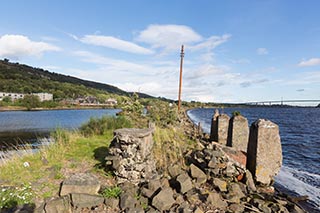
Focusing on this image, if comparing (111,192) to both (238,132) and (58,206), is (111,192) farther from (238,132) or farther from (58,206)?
(238,132)

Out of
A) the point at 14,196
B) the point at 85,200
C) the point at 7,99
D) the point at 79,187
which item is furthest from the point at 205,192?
the point at 7,99

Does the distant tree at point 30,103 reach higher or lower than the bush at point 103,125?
lower

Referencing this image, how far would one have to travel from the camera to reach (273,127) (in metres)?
7.72

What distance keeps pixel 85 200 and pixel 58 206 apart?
57 centimetres

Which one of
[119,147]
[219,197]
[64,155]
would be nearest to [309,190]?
[219,197]

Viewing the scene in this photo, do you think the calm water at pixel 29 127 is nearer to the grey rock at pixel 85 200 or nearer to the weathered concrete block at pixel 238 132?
the grey rock at pixel 85 200

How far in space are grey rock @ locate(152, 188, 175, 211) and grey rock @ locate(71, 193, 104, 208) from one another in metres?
1.30

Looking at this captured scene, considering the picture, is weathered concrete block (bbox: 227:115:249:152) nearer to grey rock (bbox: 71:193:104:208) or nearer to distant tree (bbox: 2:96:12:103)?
grey rock (bbox: 71:193:104:208)

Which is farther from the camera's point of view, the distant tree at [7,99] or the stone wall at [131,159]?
the distant tree at [7,99]

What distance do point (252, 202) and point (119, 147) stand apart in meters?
3.85

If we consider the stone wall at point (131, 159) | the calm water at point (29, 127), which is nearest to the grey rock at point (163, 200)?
the stone wall at point (131, 159)

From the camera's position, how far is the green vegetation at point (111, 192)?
583 cm

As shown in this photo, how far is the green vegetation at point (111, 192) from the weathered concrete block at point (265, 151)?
4.51m

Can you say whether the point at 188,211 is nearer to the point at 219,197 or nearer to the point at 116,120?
the point at 219,197
